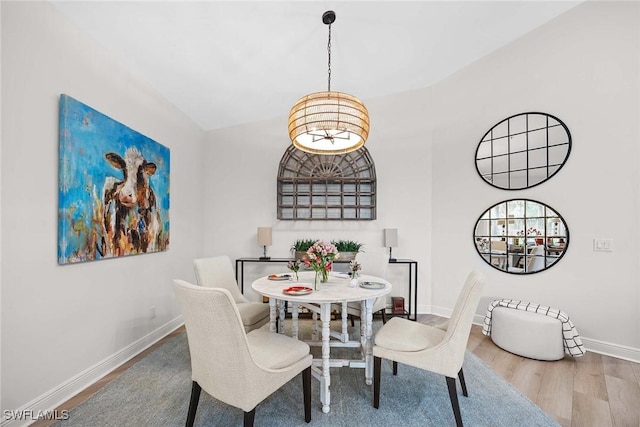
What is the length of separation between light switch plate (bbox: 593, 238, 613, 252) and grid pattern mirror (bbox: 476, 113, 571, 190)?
73 centimetres

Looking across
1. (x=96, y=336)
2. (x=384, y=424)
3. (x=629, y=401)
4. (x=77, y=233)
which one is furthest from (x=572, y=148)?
(x=96, y=336)

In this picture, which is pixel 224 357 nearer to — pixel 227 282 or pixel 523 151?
pixel 227 282

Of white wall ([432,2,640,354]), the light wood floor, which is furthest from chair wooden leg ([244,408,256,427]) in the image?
white wall ([432,2,640,354])

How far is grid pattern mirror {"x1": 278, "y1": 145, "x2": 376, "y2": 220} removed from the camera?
3930 mm

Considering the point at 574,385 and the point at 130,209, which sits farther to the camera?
the point at 130,209

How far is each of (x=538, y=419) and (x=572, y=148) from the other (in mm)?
2485

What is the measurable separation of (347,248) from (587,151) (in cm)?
266

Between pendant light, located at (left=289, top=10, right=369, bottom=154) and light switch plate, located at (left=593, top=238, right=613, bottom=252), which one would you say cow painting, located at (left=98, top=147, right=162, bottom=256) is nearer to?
pendant light, located at (left=289, top=10, right=369, bottom=154)

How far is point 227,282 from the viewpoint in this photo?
2.78 metres

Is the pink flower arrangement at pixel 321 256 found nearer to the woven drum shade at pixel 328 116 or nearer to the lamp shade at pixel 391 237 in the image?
the woven drum shade at pixel 328 116

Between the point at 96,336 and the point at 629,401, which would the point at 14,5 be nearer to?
the point at 96,336

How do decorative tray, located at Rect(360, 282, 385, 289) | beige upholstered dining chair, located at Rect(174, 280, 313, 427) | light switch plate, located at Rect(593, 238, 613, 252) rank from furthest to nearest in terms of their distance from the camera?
light switch plate, located at Rect(593, 238, 613, 252) → decorative tray, located at Rect(360, 282, 385, 289) → beige upholstered dining chair, located at Rect(174, 280, 313, 427)

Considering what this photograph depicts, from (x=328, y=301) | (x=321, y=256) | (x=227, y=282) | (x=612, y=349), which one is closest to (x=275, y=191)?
(x=227, y=282)

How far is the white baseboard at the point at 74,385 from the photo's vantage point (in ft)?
5.50
